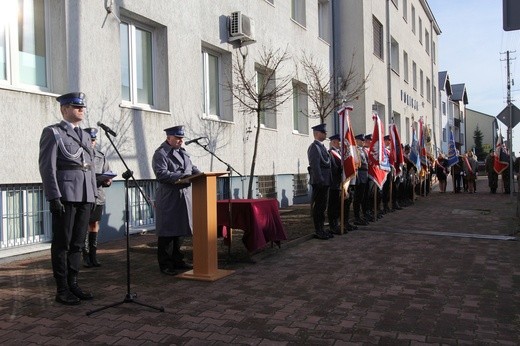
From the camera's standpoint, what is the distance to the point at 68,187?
4.89 m

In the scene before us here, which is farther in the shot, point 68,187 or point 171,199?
point 171,199

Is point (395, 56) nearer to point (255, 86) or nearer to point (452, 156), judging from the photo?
point (452, 156)

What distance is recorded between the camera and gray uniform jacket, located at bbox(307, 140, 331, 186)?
864 centimetres

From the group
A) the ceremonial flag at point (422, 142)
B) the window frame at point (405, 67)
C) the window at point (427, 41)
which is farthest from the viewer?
the window at point (427, 41)

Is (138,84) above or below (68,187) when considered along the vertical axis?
above

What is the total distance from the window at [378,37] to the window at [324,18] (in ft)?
11.7

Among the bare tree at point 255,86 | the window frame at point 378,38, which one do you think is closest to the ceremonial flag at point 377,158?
the bare tree at point 255,86

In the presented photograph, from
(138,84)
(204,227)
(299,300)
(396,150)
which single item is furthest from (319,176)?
(396,150)

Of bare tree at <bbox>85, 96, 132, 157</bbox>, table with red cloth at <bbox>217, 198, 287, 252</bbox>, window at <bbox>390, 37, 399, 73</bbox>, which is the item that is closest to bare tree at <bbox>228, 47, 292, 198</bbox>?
bare tree at <bbox>85, 96, 132, 157</bbox>

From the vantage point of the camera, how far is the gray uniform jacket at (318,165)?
8.64 metres

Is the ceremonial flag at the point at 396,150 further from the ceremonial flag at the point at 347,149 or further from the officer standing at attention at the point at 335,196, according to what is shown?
the officer standing at attention at the point at 335,196

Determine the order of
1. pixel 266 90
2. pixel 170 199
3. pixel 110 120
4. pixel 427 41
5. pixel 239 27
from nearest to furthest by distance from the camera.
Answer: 1. pixel 170 199
2. pixel 110 120
3. pixel 239 27
4. pixel 266 90
5. pixel 427 41

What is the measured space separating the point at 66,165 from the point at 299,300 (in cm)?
267

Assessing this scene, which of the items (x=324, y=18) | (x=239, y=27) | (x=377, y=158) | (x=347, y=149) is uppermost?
(x=324, y=18)
